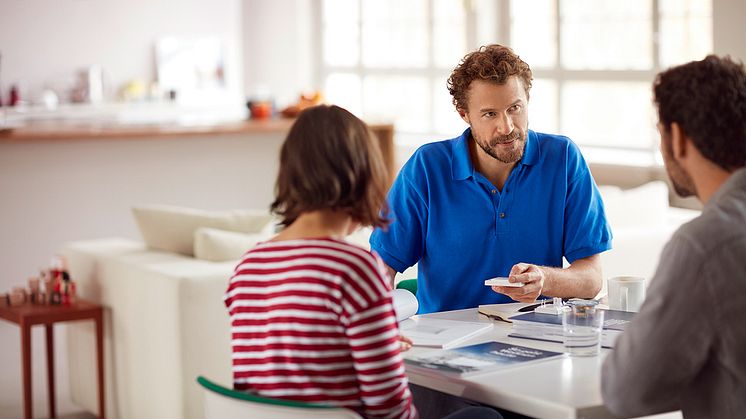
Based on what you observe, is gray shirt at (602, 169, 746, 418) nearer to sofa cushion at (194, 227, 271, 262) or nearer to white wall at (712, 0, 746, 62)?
sofa cushion at (194, 227, 271, 262)

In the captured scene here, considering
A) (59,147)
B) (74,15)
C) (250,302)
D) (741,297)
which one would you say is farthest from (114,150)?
(741,297)

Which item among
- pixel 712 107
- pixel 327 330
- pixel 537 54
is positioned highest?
pixel 537 54

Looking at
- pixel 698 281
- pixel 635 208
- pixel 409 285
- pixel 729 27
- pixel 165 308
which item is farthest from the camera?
pixel 729 27

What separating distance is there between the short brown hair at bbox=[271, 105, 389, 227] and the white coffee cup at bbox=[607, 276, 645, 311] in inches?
33.6

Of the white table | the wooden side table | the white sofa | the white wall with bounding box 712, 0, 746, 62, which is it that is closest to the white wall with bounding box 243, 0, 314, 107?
the white wall with bounding box 712, 0, 746, 62

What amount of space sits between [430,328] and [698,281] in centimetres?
77

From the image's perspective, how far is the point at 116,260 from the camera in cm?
408

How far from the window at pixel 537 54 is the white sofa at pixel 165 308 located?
115 centimetres

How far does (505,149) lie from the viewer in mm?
2547

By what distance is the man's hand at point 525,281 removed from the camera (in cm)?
231

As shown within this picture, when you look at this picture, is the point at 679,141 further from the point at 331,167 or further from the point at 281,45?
the point at 281,45

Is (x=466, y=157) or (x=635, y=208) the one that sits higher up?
(x=466, y=157)

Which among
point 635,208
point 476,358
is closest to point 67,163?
point 635,208

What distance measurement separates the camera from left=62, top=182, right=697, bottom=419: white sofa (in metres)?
3.71
